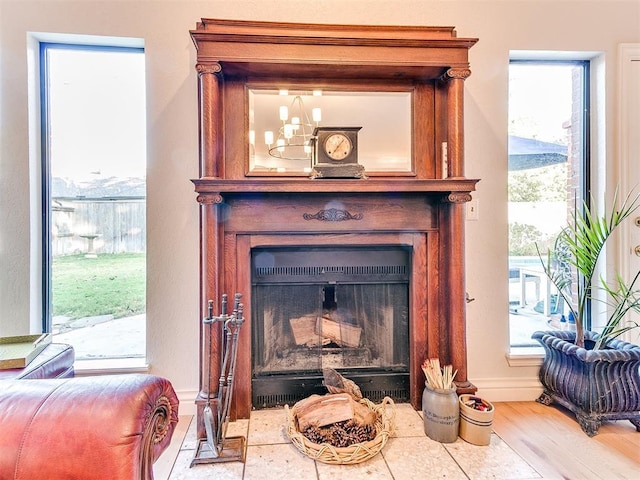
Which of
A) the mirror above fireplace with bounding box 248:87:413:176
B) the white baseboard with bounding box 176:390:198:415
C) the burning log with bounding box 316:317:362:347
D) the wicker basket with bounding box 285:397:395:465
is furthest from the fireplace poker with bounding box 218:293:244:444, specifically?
the mirror above fireplace with bounding box 248:87:413:176

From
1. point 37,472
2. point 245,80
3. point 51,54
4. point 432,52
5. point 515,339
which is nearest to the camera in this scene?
point 37,472

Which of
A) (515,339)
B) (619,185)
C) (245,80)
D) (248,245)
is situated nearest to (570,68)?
(619,185)

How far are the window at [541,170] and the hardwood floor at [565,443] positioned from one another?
462 mm

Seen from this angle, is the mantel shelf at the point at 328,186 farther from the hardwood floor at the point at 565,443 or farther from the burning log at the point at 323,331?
the hardwood floor at the point at 565,443

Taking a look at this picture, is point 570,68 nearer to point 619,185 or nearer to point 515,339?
point 619,185

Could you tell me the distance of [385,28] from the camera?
1.76 m

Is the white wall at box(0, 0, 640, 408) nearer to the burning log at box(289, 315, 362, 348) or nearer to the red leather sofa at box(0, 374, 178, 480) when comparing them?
the burning log at box(289, 315, 362, 348)

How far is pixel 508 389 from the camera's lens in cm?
206

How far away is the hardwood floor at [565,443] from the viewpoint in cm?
146

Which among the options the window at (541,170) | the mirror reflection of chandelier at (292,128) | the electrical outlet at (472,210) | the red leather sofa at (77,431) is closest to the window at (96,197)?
the mirror reflection of chandelier at (292,128)

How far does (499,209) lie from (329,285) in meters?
1.13

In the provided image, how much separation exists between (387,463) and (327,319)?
0.75 meters

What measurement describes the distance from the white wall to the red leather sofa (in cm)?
113

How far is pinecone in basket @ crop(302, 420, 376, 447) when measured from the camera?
1.50 metres
